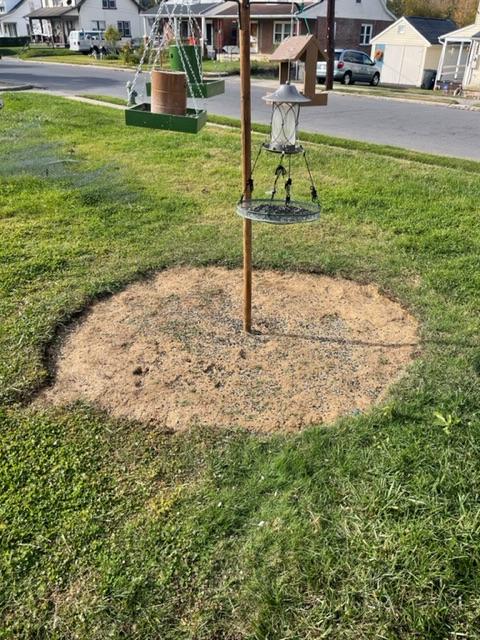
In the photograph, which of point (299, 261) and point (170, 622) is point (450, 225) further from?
point (170, 622)

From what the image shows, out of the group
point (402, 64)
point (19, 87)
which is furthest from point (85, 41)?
point (19, 87)

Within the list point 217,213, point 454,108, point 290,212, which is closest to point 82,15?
point 454,108

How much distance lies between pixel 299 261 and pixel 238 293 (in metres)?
0.81

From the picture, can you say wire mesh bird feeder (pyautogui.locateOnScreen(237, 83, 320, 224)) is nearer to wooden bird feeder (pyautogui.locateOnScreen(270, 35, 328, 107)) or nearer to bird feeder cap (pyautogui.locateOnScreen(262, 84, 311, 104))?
bird feeder cap (pyautogui.locateOnScreen(262, 84, 311, 104))

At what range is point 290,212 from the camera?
3037mm

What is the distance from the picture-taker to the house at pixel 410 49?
85.0 feet

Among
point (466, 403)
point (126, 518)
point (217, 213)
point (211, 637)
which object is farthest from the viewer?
point (217, 213)

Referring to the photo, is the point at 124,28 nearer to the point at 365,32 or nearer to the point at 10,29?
the point at 10,29

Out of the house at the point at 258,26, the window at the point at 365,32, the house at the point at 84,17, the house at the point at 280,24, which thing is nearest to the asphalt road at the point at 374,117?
the house at the point at 258,26

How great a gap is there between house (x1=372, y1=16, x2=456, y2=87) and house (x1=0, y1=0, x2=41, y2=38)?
135 ft

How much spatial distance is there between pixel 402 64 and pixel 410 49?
0.73 metres

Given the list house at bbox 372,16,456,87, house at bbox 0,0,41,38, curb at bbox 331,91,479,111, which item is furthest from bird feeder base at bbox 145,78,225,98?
house at bbox 0,0,41,38

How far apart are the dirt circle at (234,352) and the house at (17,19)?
60243mm

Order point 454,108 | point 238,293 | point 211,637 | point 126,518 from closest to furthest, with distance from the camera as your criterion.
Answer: point 211,637, point 126,518, point 238,293, point 454,108
